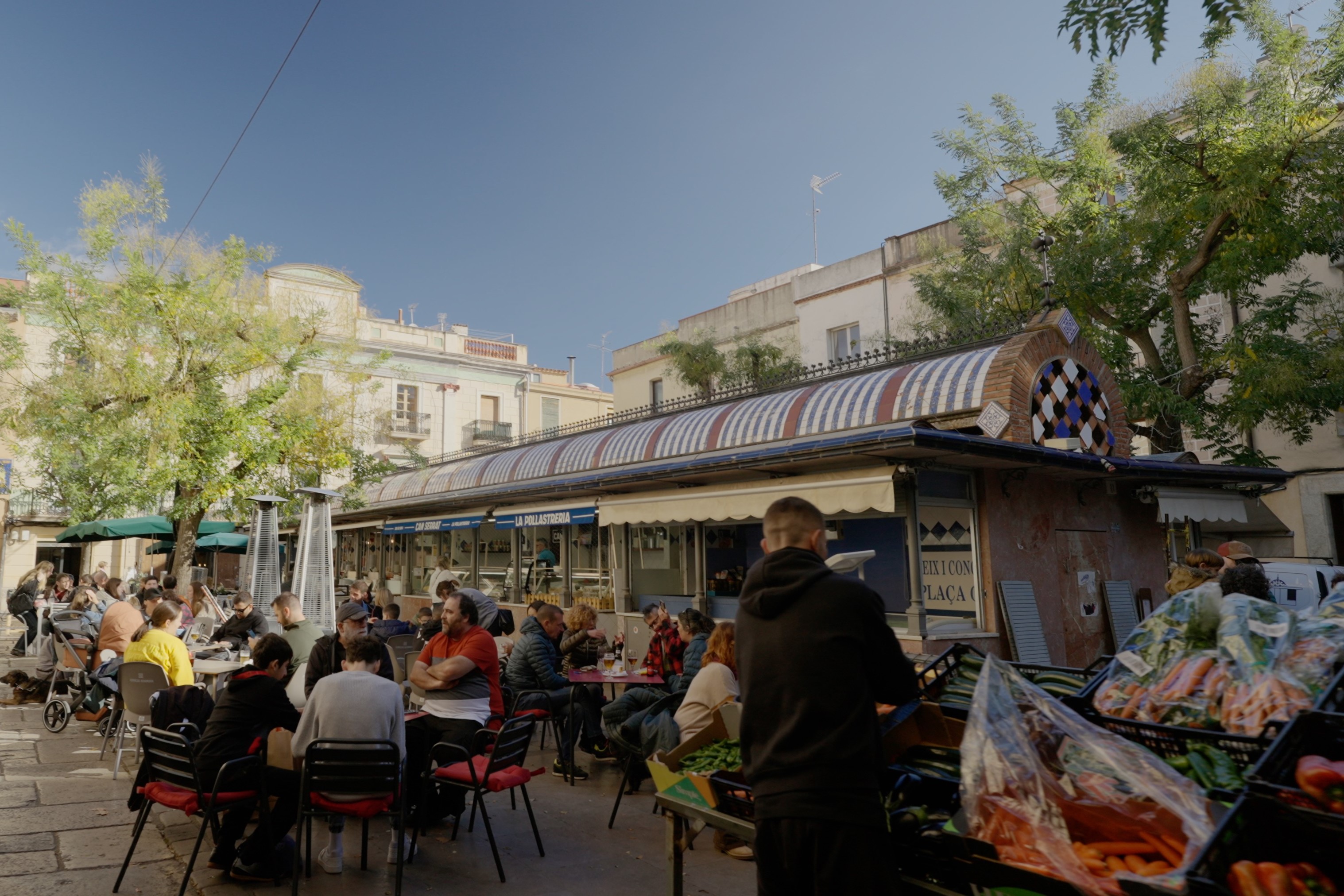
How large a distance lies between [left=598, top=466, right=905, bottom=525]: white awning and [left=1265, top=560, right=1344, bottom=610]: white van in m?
7.55

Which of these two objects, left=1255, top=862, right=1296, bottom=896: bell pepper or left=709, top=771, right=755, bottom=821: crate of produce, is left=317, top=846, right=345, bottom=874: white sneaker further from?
left=1255, top=862, right=1296, bottom=896: bell pepper

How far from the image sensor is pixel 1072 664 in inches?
→ 372

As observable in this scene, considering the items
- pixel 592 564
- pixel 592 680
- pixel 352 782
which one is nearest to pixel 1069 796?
pixel 352 782

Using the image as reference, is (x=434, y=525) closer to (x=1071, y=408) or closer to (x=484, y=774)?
(x=1071, y=408)

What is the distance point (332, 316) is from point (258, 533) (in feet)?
23.4

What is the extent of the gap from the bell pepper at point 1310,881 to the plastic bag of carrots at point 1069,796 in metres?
0.18

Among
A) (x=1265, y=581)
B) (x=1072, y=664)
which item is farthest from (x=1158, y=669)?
(x=1072, y=664)

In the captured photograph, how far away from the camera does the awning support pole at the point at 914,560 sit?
26.8 feet

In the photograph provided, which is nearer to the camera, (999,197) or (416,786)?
(416,786)

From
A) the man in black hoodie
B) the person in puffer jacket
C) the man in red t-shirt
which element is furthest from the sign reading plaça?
the man in black hoodie

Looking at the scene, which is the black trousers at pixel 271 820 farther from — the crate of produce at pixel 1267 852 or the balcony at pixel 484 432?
the balcony at pixel 484 432

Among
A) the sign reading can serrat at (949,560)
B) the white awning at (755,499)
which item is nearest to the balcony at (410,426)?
the white awning at (755,499)

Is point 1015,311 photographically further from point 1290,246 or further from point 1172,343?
point 1290,246

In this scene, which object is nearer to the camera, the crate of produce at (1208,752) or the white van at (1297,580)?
the crate of produce at (1208,752)
